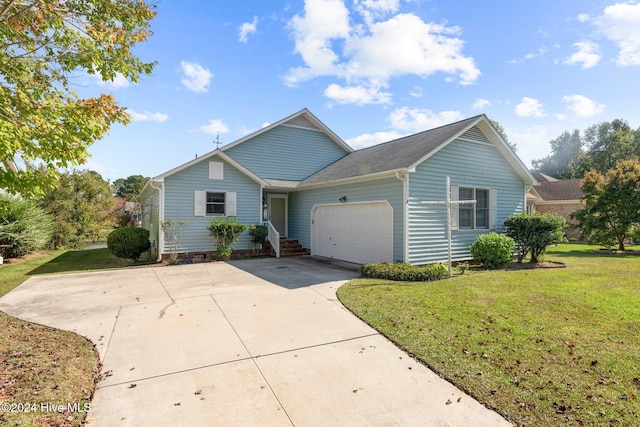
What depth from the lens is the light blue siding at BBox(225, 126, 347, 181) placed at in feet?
51.4

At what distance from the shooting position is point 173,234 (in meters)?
12.2

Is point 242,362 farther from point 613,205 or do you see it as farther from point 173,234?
point 613,205

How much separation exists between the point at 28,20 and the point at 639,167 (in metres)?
22.7

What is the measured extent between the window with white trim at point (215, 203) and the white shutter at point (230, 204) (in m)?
0.18

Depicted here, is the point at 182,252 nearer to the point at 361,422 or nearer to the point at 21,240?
the point at 21,240

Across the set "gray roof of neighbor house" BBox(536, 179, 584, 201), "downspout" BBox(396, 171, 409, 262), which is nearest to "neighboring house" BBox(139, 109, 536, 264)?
"downspout" BBox(396, 171, 409, 262)

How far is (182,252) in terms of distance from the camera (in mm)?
12492

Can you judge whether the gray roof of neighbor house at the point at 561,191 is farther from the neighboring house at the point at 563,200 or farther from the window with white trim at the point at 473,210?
the window with white trim at the point at 473,210

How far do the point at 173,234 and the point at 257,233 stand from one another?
3270mm

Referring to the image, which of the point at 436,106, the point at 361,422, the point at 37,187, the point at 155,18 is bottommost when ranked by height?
the point at 361,422

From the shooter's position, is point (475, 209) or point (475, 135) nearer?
point (475, 135)

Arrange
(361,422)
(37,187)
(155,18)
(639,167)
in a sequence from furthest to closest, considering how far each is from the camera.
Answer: (639,167), (155,18), (37,187), (361,422)

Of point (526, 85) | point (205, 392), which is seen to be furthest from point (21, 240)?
point (526, 85)

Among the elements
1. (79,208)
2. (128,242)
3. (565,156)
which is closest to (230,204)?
(128,242)
